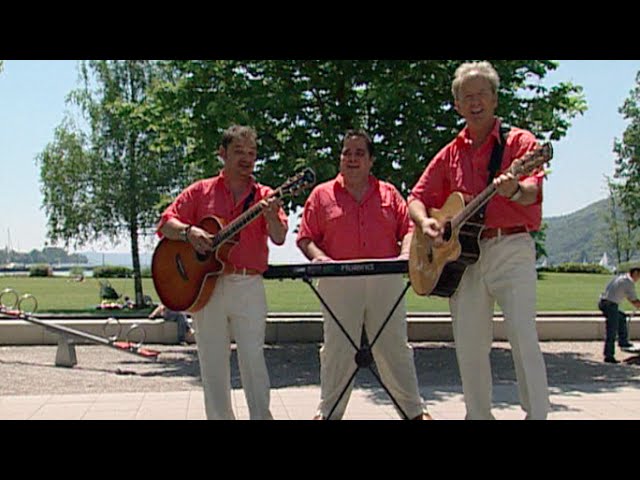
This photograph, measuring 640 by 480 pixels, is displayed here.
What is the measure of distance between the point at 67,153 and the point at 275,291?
8550 mm

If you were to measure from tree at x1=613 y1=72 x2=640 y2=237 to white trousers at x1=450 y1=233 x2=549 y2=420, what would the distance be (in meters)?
37.9

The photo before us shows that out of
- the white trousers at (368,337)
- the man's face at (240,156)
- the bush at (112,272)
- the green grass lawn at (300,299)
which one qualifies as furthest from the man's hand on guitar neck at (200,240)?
the bush at (112,272)

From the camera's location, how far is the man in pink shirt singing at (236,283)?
4.40 m

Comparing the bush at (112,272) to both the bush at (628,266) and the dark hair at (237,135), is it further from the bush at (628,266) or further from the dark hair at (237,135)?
the dark hair at (237,135)

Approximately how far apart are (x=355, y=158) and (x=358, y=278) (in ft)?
2.44

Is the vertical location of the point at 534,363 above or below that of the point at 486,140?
below

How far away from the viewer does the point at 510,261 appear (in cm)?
376

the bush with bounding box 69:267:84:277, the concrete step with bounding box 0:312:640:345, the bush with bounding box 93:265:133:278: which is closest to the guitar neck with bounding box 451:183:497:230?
the concrete step with bounding box 0:312:640:345

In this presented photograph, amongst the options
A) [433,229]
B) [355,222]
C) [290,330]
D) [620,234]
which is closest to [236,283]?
[355,222]

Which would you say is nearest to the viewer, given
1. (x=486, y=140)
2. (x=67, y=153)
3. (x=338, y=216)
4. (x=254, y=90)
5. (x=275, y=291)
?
(x=486, y=140)

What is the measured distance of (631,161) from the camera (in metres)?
41.8
